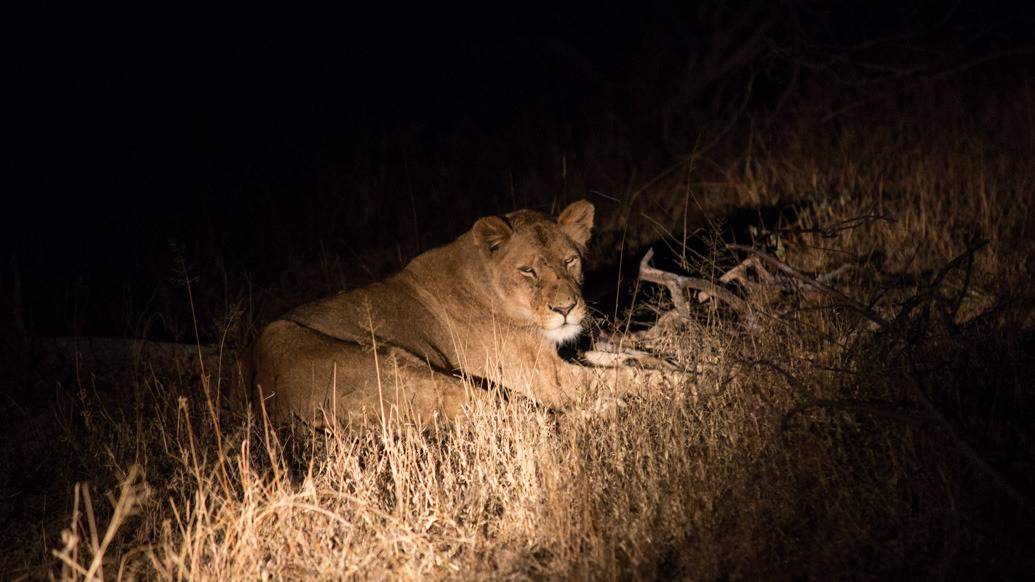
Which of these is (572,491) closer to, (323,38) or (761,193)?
(761,193)

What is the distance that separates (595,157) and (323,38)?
20.5 ft

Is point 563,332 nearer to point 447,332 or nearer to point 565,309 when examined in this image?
point 565,309

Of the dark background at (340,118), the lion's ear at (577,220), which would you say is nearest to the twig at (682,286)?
the lion's ear at (577,220)

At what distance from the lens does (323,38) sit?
552 inches

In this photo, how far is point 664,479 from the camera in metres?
3.57

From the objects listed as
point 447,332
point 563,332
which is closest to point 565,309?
point 563,332

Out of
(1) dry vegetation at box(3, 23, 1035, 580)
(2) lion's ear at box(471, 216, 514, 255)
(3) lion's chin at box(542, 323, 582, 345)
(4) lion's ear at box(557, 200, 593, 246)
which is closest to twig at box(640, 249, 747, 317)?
(1) dry vegetation at box(3, 23, 1035, 580)

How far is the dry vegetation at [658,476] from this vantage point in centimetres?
307

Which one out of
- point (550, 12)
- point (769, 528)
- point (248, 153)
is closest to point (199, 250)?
point (248, 153)

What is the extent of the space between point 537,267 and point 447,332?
2.15 ft

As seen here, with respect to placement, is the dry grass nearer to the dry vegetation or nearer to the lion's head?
the dry vegetation

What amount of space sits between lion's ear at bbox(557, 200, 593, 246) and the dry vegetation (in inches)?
29.2

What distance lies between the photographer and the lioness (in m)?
4.45

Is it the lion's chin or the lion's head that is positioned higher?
the lion's head
